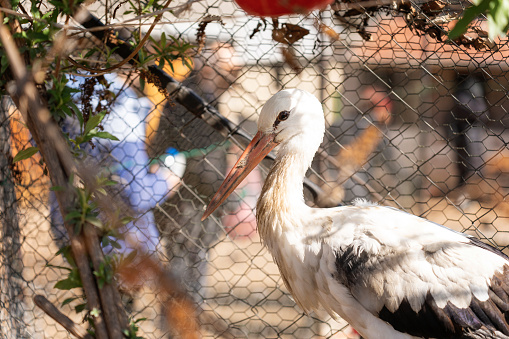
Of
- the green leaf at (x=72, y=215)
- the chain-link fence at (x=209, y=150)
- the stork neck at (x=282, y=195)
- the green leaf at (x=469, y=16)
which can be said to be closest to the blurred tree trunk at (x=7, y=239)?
the chain-link fence at (x=209, y=150)

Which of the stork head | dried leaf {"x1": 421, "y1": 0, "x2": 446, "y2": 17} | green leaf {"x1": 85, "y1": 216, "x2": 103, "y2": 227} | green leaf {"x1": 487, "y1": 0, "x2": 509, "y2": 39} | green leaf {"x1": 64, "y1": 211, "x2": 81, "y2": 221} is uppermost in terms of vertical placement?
green leaf {"x1": 64, "y1": 211, "x2": 81, "y2": 221}

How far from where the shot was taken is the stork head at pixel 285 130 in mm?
1575

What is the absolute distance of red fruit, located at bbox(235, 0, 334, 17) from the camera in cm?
70

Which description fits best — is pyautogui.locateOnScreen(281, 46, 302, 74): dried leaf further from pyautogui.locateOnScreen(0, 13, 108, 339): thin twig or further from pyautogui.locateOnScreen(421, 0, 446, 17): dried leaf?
pyautogui.locateOnScreen(421, 0, 446, 17): dried leaf

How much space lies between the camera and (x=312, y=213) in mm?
1507

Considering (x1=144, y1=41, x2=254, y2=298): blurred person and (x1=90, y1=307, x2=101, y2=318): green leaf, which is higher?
(x1=144, y1=41, x2=254, y2=298): blurred person

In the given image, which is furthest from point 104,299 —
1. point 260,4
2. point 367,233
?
point 260,4

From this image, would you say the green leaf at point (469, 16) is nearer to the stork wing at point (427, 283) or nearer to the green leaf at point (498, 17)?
the green leaf at point (498, 17)

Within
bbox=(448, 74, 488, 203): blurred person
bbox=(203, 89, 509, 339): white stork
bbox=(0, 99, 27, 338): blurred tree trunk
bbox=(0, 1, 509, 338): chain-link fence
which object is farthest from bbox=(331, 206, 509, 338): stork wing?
bbox=(448, 74, 488, 203): blurred person

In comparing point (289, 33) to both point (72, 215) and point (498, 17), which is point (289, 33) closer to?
point (72, 215)

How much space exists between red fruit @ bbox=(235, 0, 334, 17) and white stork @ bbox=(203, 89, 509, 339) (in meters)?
0.78

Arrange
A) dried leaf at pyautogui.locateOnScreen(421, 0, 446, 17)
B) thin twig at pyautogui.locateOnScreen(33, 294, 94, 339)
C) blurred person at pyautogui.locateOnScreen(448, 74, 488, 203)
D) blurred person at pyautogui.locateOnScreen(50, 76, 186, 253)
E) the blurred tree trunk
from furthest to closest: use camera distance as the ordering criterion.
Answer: blurred person at pyautogui.locateOnScreen(448, 74, 488, 203)
blurred person at pyautogui.locateOnScreen(50, 76, 186, 253)
the blurred tree trunk
dried leaf at pyautogui.locateOnScreen(421, 0, 446, 17)
thin twig at pyautogui.locateOnScreen(33, 294, 94, 339)

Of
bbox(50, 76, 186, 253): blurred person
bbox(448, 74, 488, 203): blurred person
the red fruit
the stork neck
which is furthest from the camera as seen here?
bbox(448, 74, 488, 203): blurred person

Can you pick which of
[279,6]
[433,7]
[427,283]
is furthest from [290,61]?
[433,7]
